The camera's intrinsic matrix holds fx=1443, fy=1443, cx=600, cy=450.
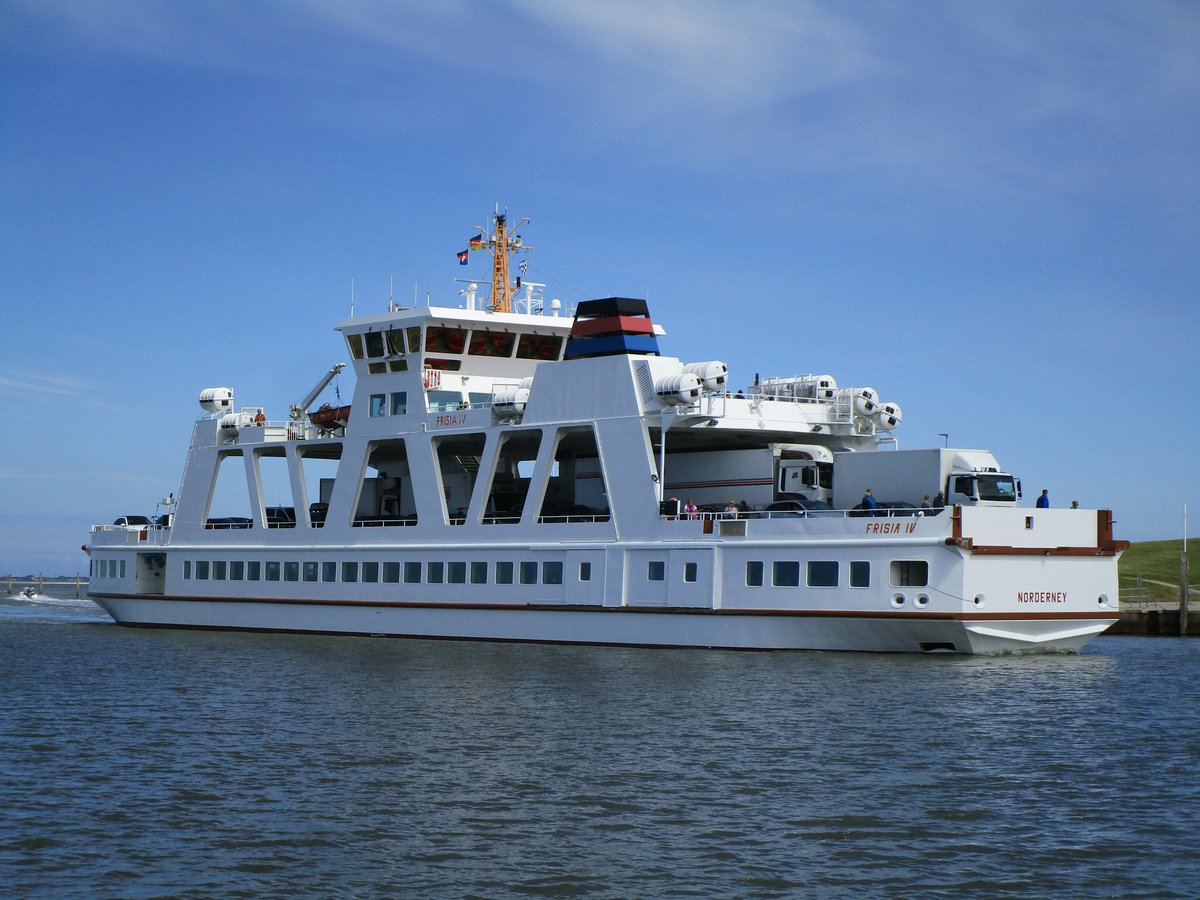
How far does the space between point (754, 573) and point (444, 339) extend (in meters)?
12.5

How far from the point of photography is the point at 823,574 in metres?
30.8

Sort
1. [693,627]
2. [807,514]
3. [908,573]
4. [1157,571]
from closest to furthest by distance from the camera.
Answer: [908,573] → [807,514] → [693,627] → [1157,571]

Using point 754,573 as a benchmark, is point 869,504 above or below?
above

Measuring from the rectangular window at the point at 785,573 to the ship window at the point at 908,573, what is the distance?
231 cm

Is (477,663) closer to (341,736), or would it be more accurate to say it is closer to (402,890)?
(341,736)

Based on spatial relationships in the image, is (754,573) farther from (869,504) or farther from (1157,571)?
(1157,571)

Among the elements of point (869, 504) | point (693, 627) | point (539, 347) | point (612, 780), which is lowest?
point (612, 780)

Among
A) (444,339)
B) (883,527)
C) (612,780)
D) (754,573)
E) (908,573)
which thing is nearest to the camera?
(612,780)

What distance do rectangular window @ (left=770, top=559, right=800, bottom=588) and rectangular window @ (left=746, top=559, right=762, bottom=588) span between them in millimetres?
325

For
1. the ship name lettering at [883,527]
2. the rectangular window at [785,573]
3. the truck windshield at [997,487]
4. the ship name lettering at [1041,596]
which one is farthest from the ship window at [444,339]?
the ship name lettering at [1041,596]

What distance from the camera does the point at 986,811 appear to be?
1662 cm

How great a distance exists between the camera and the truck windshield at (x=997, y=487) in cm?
3081

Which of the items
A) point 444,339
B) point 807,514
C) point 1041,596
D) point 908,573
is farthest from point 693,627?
point 444,339

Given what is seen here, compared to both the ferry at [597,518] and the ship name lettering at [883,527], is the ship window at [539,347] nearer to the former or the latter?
the ferry at [597,518]
